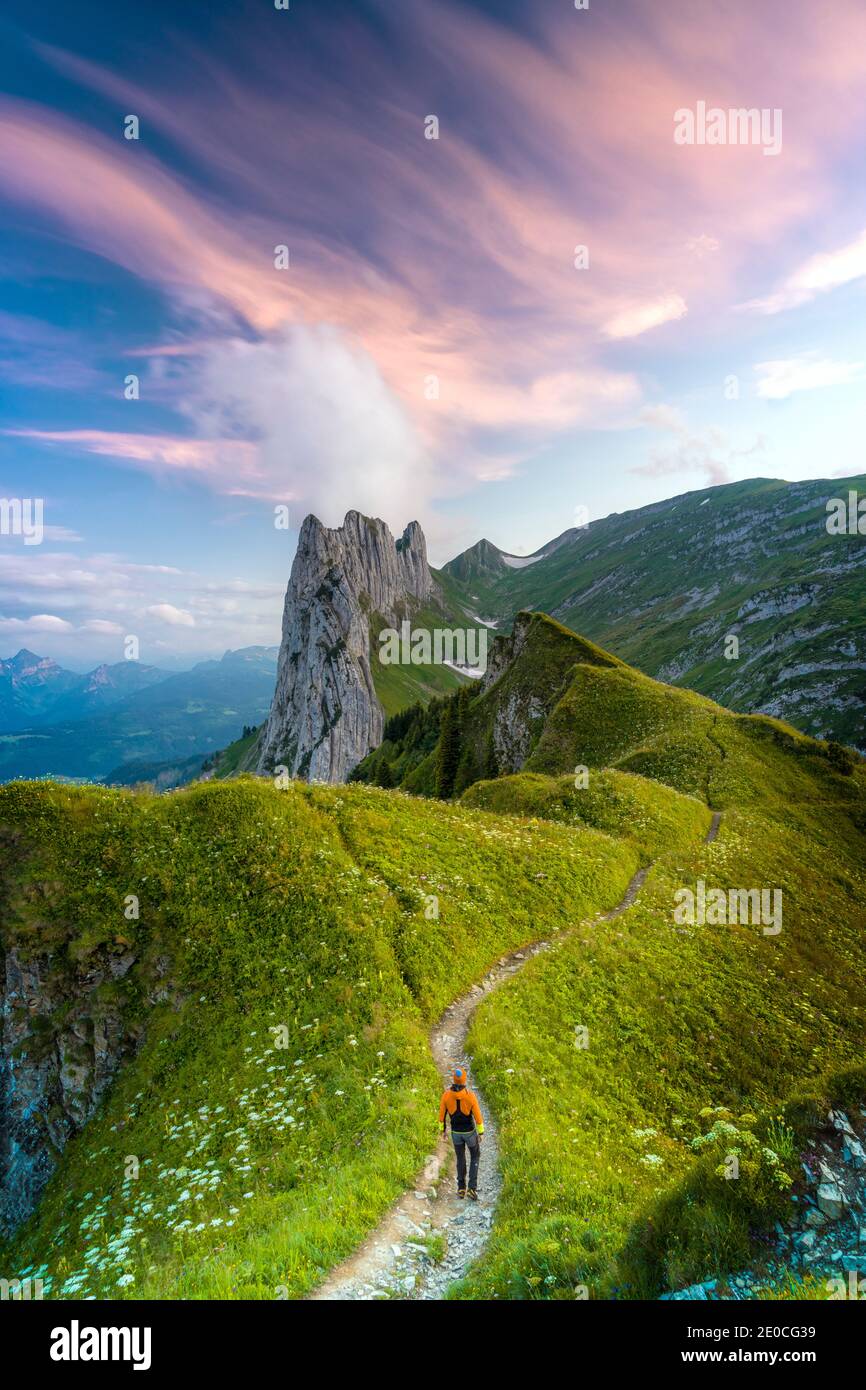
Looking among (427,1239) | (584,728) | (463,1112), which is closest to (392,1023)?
(463,1112)

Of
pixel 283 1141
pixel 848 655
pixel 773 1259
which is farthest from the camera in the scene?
pixel 848 655

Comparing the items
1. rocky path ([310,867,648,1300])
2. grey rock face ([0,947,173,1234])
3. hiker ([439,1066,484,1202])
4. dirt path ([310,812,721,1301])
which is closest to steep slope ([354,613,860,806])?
dirt path ([310,812,721,1301])

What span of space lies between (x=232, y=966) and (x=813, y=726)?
168 m

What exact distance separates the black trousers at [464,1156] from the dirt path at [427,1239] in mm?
365

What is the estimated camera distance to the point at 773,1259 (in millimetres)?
7672

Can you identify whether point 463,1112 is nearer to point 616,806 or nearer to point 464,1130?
point 464,1130

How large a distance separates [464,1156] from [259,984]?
10.6m

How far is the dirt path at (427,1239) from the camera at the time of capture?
9.80 metres

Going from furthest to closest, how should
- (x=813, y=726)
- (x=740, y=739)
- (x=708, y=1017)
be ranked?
(x=813, y=726) < (x=740, y=739) < (x=708, y=1017)

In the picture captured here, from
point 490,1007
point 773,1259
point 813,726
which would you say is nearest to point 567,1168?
point 773,1259

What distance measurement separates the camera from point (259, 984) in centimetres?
2055

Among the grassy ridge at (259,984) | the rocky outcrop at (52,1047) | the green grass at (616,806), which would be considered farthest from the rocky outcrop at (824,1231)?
the green grass at (616,806)

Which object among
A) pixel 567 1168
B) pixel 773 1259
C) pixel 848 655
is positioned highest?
pixel 848 655
